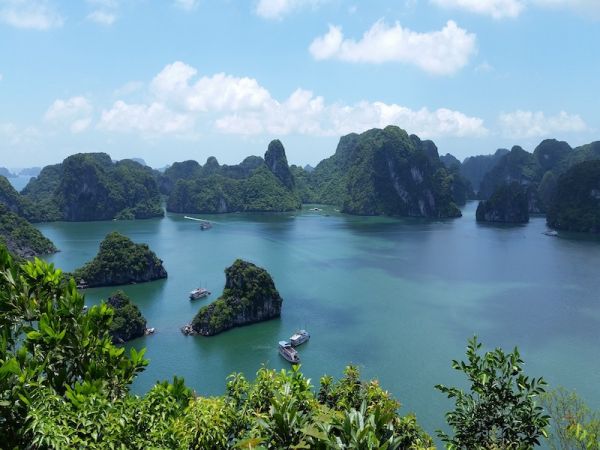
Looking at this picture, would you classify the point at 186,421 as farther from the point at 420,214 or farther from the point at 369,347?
the point at 420,214

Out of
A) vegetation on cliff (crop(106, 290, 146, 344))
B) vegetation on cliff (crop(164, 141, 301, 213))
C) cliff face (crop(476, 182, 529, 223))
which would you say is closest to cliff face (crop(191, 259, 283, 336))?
vegetation on cliff (crop(106, 290, 146, 344))

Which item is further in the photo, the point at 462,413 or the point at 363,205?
the point at 363,205

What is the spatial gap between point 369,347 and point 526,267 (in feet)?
131

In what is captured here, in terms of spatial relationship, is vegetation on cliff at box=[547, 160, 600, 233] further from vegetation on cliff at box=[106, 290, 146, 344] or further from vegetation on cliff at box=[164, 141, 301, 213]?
vegetation on cliff at box=[106, 290, 146, 344]

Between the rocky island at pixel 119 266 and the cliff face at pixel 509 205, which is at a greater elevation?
Answer: the cliff face at pixel 509 205

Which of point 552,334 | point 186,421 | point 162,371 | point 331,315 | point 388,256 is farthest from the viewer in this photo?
point 388,256

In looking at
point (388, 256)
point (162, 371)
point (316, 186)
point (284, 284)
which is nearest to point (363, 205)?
point (316, 186)

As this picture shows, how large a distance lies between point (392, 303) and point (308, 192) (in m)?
131

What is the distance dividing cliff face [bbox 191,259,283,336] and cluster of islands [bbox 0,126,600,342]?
20.6 m

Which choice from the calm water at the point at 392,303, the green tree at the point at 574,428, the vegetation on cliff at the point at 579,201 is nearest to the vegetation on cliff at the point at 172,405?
the green tree at the point at 574,428

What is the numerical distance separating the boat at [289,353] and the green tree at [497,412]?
78.6 feet

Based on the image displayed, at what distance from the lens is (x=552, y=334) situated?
40.4 m

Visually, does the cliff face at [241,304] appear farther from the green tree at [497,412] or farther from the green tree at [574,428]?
the green tree at [497,412]

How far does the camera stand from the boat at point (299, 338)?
37356 mm
